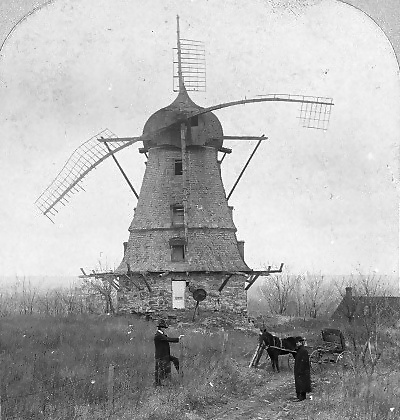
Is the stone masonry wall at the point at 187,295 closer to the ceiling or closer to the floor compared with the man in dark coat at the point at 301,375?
closer to the ceiling

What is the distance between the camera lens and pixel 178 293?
70.1ft

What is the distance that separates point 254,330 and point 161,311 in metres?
3.97

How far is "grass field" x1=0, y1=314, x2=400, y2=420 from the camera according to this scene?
29.8ft

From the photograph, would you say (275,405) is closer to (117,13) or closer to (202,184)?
(117,13)

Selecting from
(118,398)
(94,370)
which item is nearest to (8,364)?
(94,370)

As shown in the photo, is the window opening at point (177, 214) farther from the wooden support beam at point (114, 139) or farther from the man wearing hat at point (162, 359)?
the man wearing hat at point (162, 359)

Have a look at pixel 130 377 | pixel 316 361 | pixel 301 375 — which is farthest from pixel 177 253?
pixel 301 375

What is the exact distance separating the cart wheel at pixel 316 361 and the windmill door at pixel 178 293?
785cm

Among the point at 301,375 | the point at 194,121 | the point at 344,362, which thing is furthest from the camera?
the point at 194,121

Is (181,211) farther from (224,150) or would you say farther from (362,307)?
(362,307)

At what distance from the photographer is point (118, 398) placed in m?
9.82

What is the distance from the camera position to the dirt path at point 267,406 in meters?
9.54

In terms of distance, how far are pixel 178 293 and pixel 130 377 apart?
10.1 meters

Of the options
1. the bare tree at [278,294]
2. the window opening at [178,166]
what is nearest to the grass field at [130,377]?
the window opening at [178,166]
